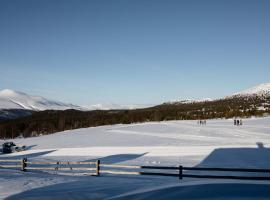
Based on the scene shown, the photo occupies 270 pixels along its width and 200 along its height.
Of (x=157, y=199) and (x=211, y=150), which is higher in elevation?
(x=157, y=199)

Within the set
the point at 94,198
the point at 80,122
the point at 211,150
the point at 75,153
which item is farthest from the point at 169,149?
the point at 80,122

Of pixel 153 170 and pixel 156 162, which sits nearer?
pixel 153 170

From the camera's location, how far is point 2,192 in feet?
41.1

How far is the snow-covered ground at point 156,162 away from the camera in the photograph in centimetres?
609

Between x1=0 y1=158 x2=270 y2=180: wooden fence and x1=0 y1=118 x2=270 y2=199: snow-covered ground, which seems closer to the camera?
x1=0 y1=118 x2=270 y2=199: snow-covered ground

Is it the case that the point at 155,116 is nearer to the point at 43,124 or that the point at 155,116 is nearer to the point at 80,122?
the point at 80,122

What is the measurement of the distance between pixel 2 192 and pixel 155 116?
12240cm

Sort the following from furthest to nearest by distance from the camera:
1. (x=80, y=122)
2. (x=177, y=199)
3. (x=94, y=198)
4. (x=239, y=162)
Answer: (x=80, y=122) < (x=239, y=162) < (x=94, y=198) < (x=177, y=199)

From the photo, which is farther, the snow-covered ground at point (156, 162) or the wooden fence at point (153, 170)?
the wooden fence at point (153, 170)

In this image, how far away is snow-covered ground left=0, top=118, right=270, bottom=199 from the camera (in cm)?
609

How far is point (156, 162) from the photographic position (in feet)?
98.2

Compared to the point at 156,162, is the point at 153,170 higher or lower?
higher

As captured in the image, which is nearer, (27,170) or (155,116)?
(27,170)

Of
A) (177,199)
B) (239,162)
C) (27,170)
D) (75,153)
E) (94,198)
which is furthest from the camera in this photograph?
(75,153)
